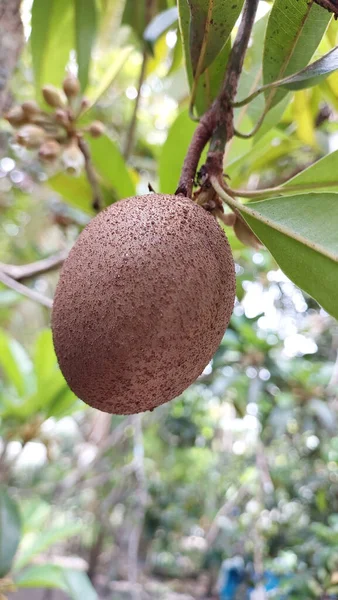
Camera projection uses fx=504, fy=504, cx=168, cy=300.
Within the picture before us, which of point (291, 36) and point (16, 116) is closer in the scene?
point (291, 36)

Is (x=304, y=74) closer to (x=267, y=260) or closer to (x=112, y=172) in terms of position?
(x=112, y=172)

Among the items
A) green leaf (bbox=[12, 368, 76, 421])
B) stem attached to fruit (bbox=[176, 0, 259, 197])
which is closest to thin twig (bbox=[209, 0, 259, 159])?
stem attached to fruit (bbox=[176, 0, 259, 197])

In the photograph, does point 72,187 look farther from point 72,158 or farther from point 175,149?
point 175,149

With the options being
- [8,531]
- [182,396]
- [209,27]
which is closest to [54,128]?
[209,27]

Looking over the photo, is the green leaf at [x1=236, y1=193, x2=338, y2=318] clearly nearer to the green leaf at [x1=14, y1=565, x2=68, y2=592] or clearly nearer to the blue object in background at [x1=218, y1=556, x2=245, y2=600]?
the green leaf at [x1=14, y1=565, x2=68, y2=592]

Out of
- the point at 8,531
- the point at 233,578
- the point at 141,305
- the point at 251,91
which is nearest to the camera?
the point at 141,305

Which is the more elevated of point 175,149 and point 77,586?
point 175,149

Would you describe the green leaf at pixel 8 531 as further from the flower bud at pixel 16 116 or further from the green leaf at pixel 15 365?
the flower bud at pixel 16 116
